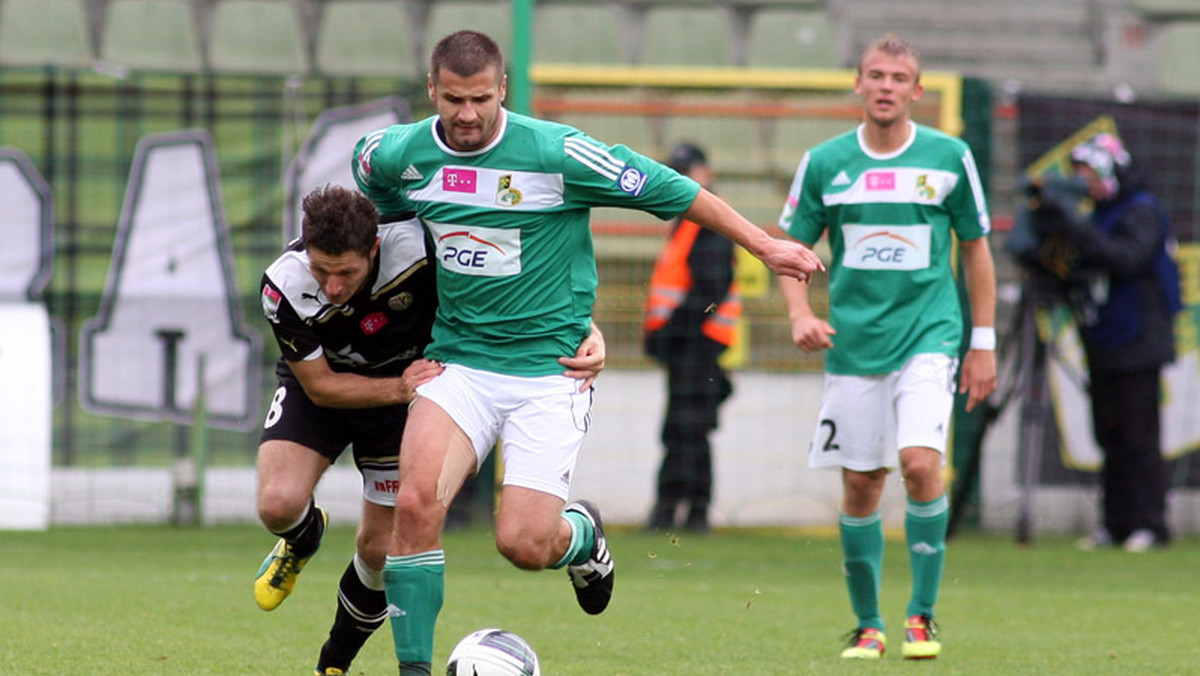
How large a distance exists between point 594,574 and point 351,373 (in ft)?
3.49

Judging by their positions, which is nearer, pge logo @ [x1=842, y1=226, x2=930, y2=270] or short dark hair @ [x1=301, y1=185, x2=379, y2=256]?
short dark hair @ [x1=301, y1=185, x2=379, y2=256]

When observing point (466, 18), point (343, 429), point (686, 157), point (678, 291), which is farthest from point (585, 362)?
point (466, 18)

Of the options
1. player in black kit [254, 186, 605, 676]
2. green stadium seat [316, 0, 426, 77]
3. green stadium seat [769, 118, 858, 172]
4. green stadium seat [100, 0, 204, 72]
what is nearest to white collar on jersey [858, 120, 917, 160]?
player in black kit [254, 186, 605, 676]

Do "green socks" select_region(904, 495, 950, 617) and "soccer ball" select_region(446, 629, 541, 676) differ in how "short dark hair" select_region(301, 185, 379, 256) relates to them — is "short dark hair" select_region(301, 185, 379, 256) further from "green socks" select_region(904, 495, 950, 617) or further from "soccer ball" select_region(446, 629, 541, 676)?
"green socks" select_region(904, 495, 950, 617)

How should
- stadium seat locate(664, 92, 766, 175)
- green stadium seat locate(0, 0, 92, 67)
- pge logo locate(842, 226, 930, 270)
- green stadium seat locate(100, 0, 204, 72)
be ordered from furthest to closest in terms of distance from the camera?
green stadium seat locate(100, 0, 204, 72) → green stadium seat locate(0, 0, 92, 67) → stadium seat locate(664, 92, 766, 175) → pge logo locate(842, 226, 930, 270)

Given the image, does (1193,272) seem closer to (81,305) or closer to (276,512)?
(81,305)

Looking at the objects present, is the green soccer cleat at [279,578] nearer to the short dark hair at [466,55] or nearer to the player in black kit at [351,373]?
the player in black kit at [351,373]

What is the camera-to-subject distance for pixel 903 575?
975 centimetres

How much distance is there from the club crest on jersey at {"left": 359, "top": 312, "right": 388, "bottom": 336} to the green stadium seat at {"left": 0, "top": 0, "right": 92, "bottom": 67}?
30.3 ft

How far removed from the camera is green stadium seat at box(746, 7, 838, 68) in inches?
591

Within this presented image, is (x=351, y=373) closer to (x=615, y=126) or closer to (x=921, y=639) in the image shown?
(x=921, y=639)

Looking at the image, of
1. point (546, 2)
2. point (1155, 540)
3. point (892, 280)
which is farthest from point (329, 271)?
point (546, 2)

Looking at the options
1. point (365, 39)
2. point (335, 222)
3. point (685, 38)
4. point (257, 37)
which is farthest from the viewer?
point (685, 38)

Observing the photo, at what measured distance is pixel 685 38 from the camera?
49.8 ft
